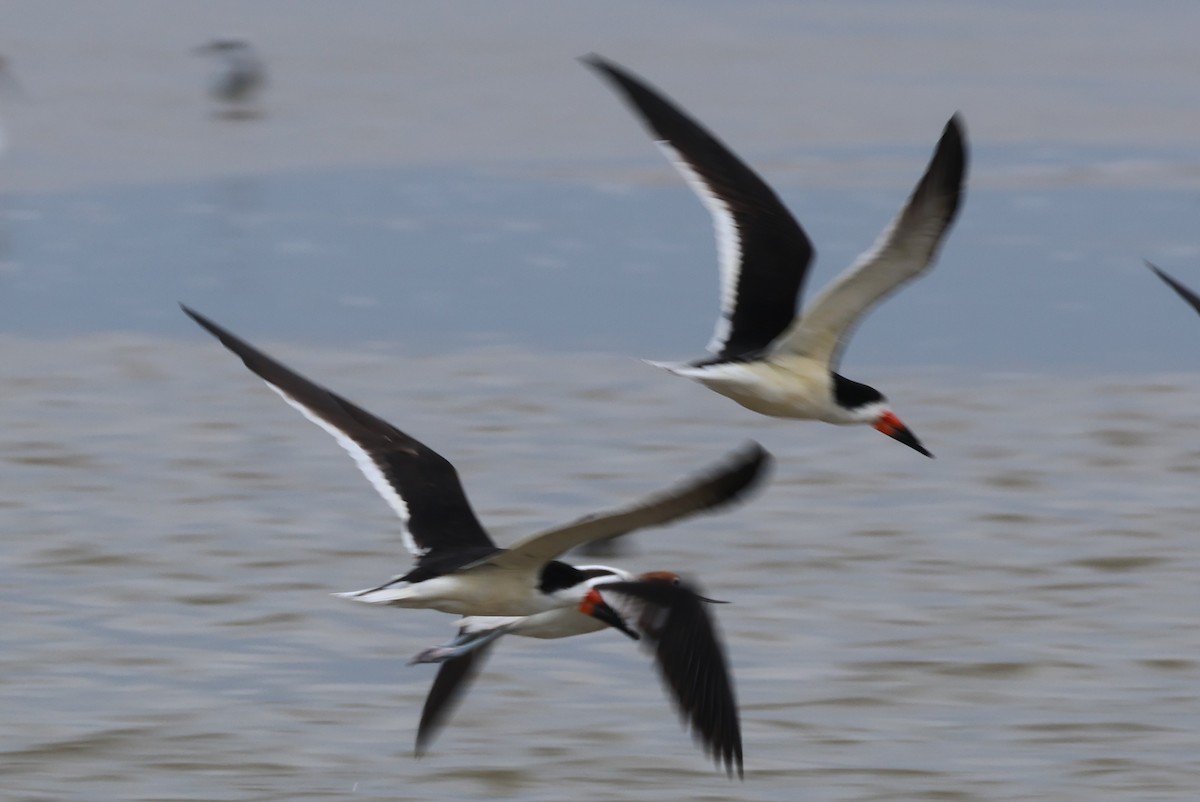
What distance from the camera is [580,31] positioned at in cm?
2583

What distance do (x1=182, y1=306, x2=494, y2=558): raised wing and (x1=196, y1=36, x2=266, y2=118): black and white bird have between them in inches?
520

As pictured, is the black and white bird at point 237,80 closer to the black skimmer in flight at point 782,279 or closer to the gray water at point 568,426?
the gray water at point 568,426

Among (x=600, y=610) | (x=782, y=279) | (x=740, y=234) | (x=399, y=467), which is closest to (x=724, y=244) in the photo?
(x=740, y=234)

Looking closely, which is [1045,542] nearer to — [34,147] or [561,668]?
[561,668]

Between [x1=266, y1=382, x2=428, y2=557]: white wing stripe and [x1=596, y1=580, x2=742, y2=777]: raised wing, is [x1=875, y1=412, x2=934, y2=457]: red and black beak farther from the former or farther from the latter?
[x1=596, y1=580, x2=742, y2=777]: raised wing

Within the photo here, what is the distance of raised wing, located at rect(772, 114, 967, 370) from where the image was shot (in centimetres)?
779

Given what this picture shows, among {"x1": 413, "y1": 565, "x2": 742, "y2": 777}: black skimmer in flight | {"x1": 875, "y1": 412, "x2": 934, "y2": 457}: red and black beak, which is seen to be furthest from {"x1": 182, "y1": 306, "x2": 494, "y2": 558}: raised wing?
{"x1": 875, "y1": 412, "x2": 934, "y2": 457}: red and black beak

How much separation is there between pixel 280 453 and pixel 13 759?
4.03 m

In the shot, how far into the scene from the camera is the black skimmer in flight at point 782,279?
26.1 feet

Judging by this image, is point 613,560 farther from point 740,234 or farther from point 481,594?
point 481,594

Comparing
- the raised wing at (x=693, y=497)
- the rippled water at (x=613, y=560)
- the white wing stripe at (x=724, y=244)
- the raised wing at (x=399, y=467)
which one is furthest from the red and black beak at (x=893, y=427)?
the raised wing at (x=693, y=497)

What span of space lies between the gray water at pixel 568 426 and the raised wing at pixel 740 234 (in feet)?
3.67

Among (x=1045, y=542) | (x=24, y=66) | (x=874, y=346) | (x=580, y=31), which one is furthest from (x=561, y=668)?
(x=580, y=31)

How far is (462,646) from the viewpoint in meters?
7.46
